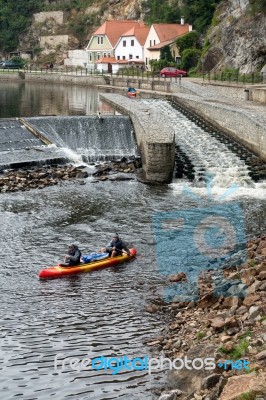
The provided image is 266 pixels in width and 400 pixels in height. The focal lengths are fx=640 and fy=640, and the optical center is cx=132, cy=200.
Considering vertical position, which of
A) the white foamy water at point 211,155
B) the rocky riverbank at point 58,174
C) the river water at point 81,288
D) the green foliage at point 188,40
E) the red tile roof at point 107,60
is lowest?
the river water at point 81,288

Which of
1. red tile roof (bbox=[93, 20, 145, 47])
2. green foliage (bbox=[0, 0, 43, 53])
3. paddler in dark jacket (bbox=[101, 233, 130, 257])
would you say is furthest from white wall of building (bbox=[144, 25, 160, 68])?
paddler in dark jacket (bbox=[101, 233, 130, 257])

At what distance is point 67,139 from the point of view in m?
36.9

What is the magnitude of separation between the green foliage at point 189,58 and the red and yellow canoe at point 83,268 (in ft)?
170

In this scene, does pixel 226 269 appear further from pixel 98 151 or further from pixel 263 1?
pixel 263 1

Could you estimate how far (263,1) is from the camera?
162 feet

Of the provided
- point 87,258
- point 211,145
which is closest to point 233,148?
point 211,145

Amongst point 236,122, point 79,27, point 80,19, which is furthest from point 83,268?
point 80,19

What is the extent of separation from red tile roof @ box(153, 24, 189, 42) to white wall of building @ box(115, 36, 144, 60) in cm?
651

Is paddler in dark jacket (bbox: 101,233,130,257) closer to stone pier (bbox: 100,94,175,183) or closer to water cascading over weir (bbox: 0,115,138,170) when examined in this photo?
stone pier (bbox: 100,94,175,183)

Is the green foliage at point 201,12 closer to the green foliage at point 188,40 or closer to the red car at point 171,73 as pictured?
the green foliage at point 188,40

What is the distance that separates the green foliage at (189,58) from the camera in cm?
6831

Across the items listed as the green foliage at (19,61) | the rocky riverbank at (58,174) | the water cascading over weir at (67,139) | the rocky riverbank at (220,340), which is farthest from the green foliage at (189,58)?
the rocky riverbank at (220,340)

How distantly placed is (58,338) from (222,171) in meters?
17.2

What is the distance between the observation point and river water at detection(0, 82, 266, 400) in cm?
1234
